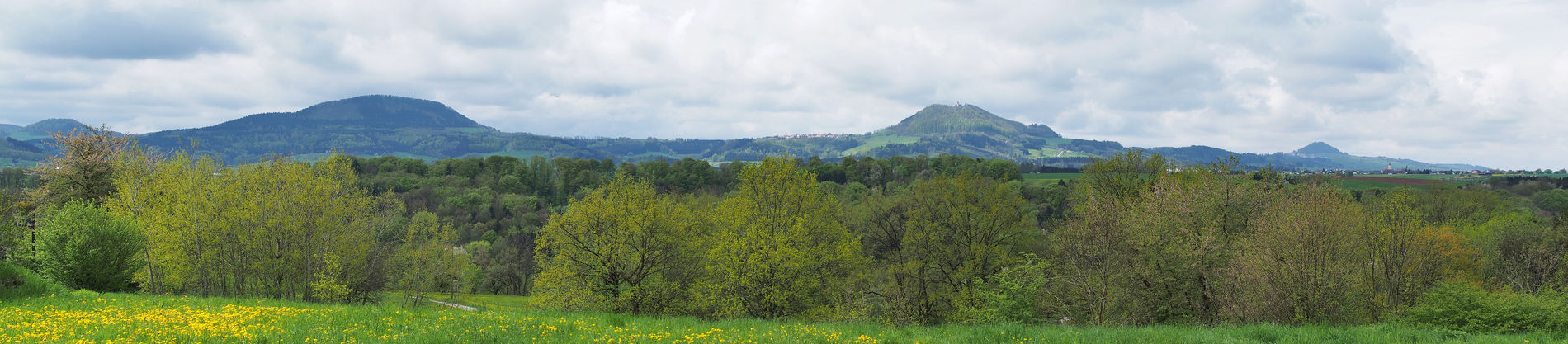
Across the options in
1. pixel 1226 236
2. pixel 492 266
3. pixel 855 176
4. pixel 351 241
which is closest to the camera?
pixel 1226 236

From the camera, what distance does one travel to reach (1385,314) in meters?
22.8

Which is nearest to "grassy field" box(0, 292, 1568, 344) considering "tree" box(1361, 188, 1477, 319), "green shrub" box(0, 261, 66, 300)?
"green shrub" box(0, 261, 66, 300)

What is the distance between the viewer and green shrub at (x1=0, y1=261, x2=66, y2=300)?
723 inches

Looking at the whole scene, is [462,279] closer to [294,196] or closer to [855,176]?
[294,196]

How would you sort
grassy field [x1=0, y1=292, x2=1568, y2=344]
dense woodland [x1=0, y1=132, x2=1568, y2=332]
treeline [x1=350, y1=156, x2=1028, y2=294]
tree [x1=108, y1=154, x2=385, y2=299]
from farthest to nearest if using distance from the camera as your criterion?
treeline [x1=350, y1=156, x2=1028, y2=294] < tree [x1=108, y1=154, x2=385, y2=299] < dense woodland [x1=0, y1=132, x2=1568, y2=332] < grassy field [x1=0, y1=292, x2=1568, y2=344]

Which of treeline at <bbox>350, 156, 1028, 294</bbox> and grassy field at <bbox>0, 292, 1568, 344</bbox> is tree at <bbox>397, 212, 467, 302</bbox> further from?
treeline at <bbox>350, 156, 1028, 294</bbox>

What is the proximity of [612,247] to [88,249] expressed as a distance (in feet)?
65.0

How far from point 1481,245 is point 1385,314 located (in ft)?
112

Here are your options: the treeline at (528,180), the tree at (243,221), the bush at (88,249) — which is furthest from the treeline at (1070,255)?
the treeline at (528,180)

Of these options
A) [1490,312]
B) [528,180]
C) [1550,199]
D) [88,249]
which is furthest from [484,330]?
[528,180]

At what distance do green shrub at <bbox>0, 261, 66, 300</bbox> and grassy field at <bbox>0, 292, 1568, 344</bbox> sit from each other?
104 centimetres

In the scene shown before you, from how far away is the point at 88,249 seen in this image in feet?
87.0

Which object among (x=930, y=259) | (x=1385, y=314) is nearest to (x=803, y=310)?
(x=930, y=259)

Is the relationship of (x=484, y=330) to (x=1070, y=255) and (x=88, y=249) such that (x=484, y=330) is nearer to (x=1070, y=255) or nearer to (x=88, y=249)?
(x=1070, y=255)
